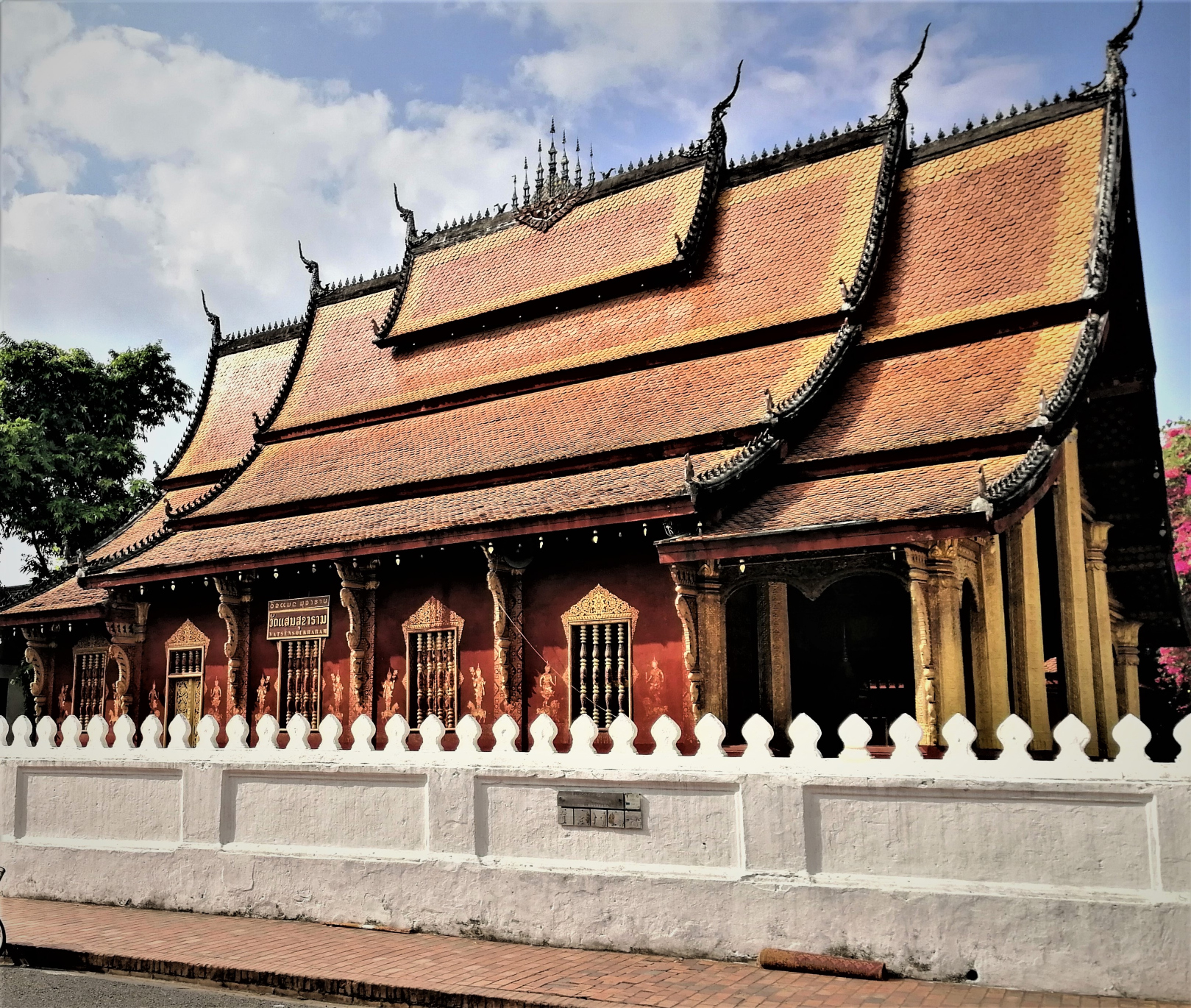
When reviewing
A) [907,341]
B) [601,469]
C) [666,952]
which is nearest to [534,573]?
[601,469]

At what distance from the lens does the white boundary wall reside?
639cm

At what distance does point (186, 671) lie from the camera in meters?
15.5

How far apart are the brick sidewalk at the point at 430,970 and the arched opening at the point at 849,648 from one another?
7.00 metres

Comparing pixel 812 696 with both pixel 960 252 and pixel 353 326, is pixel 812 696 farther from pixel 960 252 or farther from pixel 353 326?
pixel 353 326

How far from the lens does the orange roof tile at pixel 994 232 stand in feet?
40.4

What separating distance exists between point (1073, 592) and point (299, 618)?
9.39 metres

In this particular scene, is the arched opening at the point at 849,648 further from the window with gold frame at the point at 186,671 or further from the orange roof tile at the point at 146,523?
the orange roof tile at the point at 146,523

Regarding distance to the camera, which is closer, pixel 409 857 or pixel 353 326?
pixel 409 857

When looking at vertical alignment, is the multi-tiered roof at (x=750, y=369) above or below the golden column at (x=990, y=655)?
above

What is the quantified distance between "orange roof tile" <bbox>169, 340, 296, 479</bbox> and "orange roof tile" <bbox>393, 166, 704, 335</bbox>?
3.67 metres

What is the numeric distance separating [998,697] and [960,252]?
18.1ft

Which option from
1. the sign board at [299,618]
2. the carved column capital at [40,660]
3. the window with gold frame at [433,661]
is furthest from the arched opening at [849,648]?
the carved column capital at [40,660]

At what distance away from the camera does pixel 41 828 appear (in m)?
10.5

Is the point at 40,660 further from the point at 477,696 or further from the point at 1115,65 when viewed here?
the point at 1115,65
